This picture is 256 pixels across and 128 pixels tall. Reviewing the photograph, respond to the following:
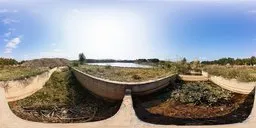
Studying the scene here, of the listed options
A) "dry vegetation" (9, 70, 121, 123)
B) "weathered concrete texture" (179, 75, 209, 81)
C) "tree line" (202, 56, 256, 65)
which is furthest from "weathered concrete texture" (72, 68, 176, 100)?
"tree line" (202, 56, 256, 65)

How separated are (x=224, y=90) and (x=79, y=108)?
5.84 meters

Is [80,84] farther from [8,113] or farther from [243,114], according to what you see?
[243,114]

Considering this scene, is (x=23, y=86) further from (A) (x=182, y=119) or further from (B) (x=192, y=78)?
(B) (x=192, y=78)

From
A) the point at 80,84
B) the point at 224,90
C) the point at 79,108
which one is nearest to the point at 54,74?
the point at 80,84

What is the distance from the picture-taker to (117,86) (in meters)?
14.8

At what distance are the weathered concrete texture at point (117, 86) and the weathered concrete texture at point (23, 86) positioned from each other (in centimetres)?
186

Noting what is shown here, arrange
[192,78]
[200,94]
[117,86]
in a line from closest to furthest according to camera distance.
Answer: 1. [117,86]
2. [200,94]
3. [192,78]

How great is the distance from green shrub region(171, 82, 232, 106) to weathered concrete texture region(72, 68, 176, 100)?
2.35 ft

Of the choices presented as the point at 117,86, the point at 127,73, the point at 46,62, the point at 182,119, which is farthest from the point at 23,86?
the point at 46,62

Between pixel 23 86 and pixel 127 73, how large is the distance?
4852 mm

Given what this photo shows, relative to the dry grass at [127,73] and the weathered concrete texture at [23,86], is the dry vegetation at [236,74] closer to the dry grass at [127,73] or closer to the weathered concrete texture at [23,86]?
the dry grass at [127,73]

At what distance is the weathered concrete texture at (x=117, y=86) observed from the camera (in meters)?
14.7

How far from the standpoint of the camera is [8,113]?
39.7 feet

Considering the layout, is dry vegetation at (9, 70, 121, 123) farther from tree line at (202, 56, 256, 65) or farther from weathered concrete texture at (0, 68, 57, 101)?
tree line at (202, 56, 256, 65)
